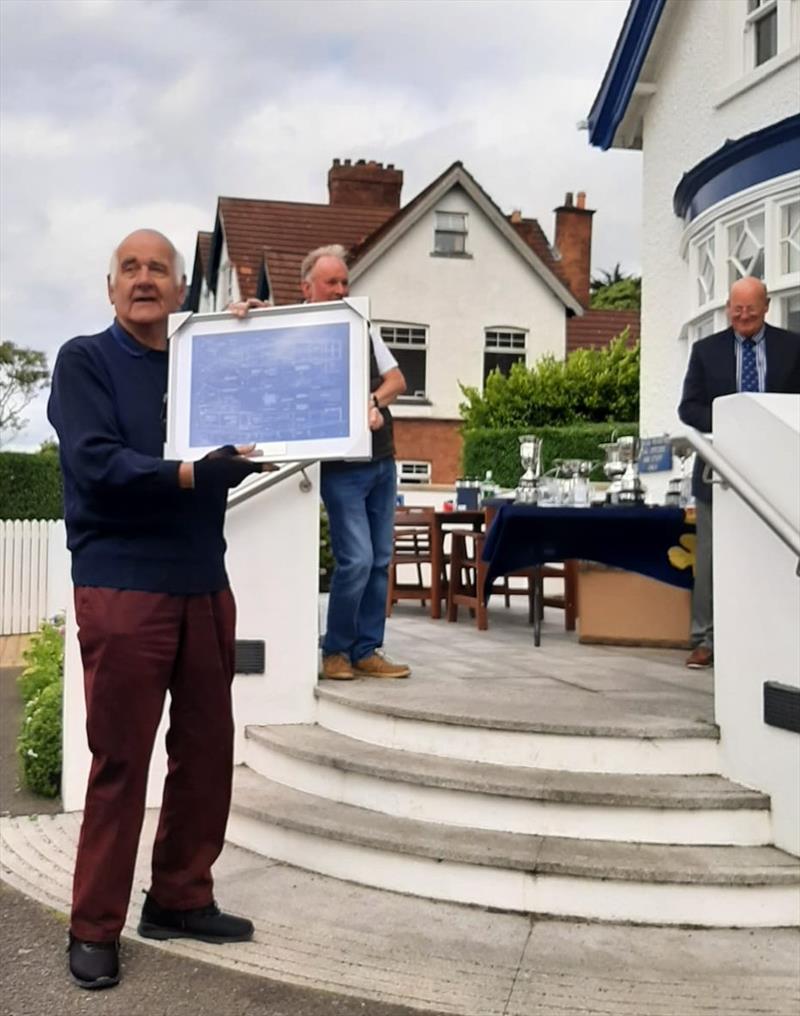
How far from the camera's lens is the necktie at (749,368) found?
5.42 m

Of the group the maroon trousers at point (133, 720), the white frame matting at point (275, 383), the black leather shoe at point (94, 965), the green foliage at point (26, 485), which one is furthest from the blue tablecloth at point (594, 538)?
the green foliage at point (26, 485)

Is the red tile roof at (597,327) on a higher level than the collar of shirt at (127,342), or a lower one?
higher

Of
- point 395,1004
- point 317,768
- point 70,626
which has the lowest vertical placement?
point 395,1004

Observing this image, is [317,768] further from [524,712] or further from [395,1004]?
[395,1004]

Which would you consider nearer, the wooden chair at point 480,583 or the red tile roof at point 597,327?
the wooden chair at point 480,583

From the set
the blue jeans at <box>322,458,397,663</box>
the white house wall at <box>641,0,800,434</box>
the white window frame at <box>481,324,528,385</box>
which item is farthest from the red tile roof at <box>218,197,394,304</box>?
the blue jeans at <box>322,458,397,663</box>

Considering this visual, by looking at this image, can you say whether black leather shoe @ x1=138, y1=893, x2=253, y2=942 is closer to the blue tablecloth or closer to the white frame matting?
the white frame matting

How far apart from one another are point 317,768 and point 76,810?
1.18 m

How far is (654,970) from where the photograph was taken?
131 inches

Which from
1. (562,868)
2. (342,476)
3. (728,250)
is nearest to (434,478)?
(728,250)

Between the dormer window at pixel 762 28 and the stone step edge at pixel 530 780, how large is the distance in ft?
26.2

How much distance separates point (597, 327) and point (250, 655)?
23.5 m

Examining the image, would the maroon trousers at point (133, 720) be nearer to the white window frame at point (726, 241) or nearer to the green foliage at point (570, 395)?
the white window frame at point (726, 241)

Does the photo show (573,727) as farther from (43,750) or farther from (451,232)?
(451,232)
